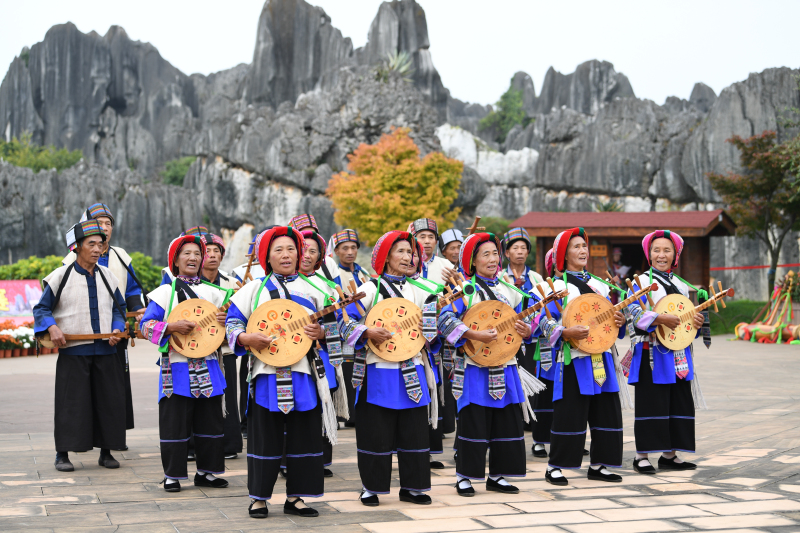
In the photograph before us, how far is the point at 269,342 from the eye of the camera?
4441 mm

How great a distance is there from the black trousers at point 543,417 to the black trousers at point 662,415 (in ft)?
3.32

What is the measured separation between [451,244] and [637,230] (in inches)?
564

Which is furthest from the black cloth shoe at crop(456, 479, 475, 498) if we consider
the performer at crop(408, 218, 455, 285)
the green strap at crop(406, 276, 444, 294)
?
the performer at crop(408, 218, 455, 285)

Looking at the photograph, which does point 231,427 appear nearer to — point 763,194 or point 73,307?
point 73,307

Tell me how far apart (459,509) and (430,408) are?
84 cm

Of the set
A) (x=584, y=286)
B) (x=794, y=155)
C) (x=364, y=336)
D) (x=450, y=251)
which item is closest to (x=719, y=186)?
(x=794, y=155)

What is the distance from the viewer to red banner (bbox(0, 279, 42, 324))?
54.4ft

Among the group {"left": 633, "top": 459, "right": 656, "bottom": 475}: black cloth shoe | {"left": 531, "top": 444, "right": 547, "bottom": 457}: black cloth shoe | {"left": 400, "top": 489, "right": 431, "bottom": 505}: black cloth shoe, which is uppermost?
{"left": 400, "top": 489, "right": 431, "bottom": 505}: black cloth shoe

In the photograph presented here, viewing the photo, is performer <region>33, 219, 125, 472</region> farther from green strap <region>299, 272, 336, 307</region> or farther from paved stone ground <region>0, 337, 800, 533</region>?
green strap <region>299, 272, 336, 307</region>

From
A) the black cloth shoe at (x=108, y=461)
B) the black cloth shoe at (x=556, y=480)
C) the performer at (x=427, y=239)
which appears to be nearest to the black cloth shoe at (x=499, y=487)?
the black cloth shoe at (x=556, y=480)

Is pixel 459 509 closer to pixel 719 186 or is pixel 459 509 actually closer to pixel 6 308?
pixel 6 308

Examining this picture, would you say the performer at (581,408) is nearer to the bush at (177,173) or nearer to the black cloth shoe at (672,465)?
the black cloth shoe at (672,465)

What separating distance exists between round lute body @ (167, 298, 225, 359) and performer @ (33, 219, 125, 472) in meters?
1.10

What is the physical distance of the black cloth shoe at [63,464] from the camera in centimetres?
571
